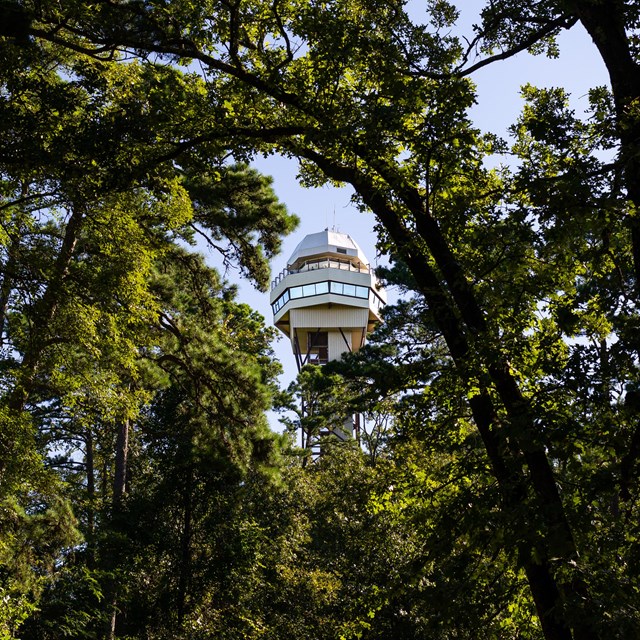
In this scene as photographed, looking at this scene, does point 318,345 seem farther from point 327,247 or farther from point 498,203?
point 498,203

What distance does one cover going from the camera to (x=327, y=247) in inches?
1585

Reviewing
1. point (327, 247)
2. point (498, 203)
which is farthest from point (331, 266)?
point (498, 203)

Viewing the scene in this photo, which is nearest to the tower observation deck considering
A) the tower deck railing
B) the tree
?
the tower deck railing

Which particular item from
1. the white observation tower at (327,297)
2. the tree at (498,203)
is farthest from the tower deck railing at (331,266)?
the tree at (498,203)

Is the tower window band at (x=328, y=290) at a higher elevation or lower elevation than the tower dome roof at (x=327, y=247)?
lower

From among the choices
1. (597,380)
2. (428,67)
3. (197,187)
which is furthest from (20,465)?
(597,380)

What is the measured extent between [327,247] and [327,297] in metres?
2.71

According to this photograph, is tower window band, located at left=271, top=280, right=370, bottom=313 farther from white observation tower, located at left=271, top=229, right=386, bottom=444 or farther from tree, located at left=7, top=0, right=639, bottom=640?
tree, located at left=7, top=0, right=639, bottom=640

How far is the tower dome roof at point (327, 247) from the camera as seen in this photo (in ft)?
132

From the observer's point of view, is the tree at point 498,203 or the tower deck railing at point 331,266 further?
the tower deck railing at point 331,266

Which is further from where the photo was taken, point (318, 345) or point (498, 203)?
A: point (318, 345)

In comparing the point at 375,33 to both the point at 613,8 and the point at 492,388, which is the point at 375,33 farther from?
the point at 492,388

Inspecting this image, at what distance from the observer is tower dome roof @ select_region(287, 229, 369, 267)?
40.4 meters

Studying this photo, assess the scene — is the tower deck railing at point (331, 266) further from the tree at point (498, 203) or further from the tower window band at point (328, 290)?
the tree at point (498, 203)
